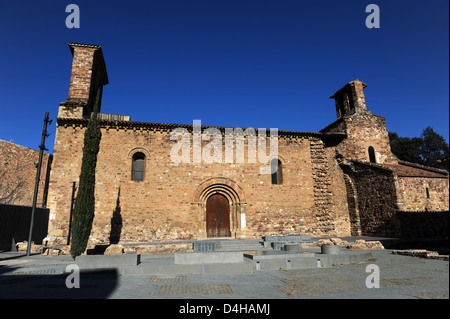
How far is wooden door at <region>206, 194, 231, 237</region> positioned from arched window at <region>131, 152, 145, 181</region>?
177 inches

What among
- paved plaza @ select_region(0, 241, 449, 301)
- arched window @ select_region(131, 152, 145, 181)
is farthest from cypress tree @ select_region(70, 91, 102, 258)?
arched window @ select_region(131, 152, 145, 181)

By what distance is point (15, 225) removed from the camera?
1395 centimetres

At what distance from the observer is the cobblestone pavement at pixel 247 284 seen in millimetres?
5066

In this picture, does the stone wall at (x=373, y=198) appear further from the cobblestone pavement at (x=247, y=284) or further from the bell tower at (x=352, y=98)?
the cobblestone pavement at (x=247, y=284)

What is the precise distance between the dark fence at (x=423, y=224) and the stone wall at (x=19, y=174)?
2632 cm

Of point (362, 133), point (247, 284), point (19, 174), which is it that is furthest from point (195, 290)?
point (19, 174)

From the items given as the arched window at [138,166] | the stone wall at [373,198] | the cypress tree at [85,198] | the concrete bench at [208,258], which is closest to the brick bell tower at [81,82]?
the arched window at [138,166]

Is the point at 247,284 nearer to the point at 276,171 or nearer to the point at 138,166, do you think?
the point at 138,166

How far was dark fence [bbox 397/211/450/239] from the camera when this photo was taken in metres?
15.2

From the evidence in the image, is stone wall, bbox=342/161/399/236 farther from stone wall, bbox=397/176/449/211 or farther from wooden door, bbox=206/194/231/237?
wooden door, bbox=206/194/231/237

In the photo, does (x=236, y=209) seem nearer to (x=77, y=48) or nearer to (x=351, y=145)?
(x=351, y=145)

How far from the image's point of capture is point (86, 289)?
571 centimetres

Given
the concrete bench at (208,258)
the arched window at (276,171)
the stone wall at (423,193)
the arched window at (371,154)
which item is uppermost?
the arched window at (371,154)

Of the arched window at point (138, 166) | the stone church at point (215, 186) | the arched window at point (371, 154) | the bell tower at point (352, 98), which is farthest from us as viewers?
the bell tower at point (352, 98)
